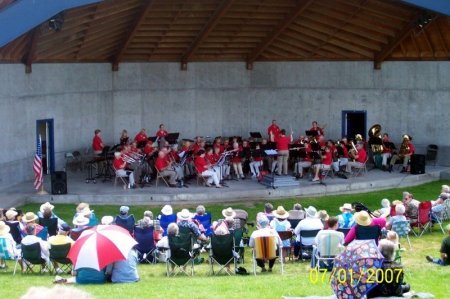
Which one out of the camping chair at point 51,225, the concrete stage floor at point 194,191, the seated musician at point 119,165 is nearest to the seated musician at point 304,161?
the concrete stage floor at point 194,191

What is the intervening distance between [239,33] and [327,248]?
15121 mm

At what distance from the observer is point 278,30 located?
25969mm

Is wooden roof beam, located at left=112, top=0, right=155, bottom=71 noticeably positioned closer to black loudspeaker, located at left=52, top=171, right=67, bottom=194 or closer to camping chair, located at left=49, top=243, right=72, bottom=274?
black loudspeaker, located at left=52, top=171, right=67, bottom=194

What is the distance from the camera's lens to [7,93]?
2202 centimetres

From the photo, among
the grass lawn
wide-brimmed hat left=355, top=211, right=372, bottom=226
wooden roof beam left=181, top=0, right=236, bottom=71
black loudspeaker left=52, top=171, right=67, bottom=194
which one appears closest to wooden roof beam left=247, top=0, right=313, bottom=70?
wooden roof beam left=181, top=0, right=236, bottom=71

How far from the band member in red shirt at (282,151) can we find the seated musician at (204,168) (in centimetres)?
218

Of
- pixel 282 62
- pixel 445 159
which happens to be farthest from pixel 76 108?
pixel 445 159

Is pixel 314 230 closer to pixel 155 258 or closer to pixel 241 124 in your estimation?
pixel 155 258

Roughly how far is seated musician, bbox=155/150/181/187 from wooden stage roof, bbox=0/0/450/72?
4122mm

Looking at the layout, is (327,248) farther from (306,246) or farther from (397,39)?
(397,39)

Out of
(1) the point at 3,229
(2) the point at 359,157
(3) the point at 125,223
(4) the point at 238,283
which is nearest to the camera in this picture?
(4) the point at 238,283

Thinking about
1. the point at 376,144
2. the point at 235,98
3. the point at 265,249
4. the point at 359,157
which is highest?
the point at 235,98

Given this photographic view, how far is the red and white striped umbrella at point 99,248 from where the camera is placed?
10930mm

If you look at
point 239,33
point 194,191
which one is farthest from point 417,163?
point 239,33
